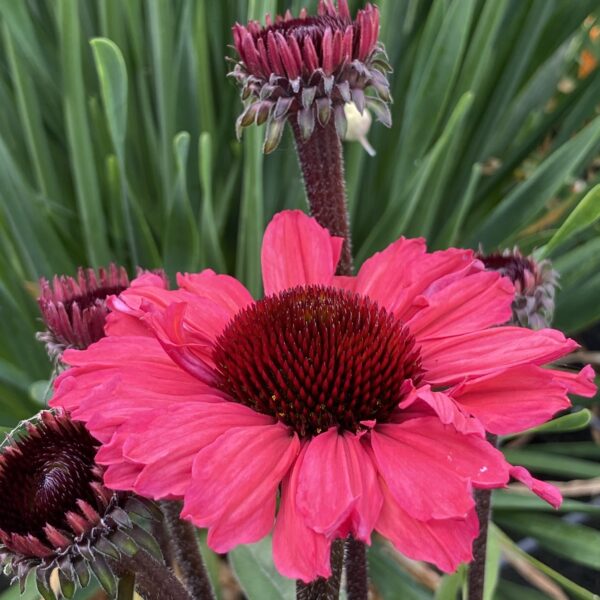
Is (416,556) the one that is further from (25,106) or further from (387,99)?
(25,106)

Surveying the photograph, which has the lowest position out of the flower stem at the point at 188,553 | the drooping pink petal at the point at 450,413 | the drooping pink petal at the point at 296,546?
the flower stem at the point at 188,553

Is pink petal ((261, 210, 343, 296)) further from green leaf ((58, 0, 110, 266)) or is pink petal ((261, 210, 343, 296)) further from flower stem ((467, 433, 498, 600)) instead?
green leaf ((58, 0, 110, 266))

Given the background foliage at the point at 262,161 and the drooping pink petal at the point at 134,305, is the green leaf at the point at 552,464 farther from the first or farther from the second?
the drooping pink petal at the point at 134,305

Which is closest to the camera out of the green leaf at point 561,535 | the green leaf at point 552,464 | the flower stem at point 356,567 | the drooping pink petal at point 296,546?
the drooping pink petal at point 296,546

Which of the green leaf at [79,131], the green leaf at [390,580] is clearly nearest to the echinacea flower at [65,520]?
the green leaf at [390,580]

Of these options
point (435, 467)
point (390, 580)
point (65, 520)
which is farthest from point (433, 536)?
point (390, 580)

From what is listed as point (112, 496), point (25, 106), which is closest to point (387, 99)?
point (112, 496)
